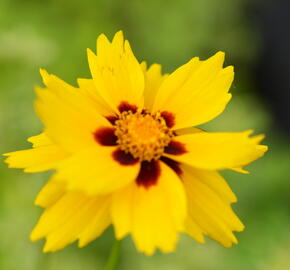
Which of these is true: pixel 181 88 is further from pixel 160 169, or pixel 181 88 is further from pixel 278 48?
pixel 278 48

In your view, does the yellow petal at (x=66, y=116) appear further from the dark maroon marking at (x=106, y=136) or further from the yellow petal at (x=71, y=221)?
the yellow petal at (x=71, y=221)

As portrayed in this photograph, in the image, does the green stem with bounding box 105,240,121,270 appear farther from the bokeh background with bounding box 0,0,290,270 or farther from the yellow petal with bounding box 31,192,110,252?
the bokeh background with bounding box 0,0,290,270

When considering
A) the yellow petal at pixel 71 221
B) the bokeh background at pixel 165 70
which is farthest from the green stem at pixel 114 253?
the bokeh background at pixel 165 70

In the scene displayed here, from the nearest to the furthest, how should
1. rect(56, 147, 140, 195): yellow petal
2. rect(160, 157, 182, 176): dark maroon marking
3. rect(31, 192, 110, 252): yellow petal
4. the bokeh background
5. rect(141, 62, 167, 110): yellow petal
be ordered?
rect(56, 147, 140, 195): yellow petal < rect(31, 192, 110, 252): yellow petal < rect(160, 157, 182, 176): dark maroon marking < rect(141, 62, 167, 110): yellow petal < the bokeh background

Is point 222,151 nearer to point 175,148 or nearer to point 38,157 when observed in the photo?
point 175,148

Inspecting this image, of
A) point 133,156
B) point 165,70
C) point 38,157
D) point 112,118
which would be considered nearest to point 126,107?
point 112,118

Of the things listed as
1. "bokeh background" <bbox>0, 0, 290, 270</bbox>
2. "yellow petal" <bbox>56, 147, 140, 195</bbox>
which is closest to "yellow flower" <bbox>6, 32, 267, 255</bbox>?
"yellow petal" <bbox>56, 147, 140, 195</bbox>
